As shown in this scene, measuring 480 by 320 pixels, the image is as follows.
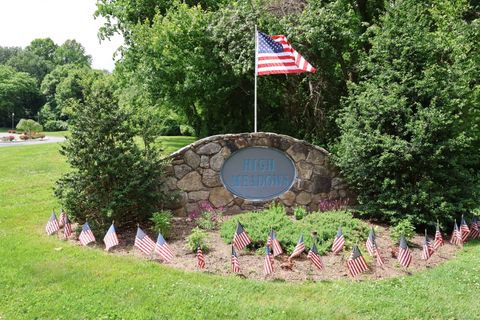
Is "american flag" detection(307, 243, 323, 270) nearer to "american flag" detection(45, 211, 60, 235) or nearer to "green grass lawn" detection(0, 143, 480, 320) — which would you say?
"green grass lawn" detection(0, 143, 480, 320)

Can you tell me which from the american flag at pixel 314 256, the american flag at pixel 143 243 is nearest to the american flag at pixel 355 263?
the american flag at pixel 314 256

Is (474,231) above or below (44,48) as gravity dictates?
below

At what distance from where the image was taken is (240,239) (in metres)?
6.07

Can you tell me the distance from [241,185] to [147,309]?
3.95 m

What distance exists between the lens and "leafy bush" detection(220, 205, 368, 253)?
20.7 feet

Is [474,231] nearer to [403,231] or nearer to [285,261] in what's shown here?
[403,231]

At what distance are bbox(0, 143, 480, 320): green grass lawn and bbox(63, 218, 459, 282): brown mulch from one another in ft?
0.69

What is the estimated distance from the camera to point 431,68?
768 cm

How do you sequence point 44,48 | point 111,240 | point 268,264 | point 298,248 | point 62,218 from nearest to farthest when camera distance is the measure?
1. point 268,264
2. point 298,248
3. point 111,240
4. point 62,218
5. point 44,48

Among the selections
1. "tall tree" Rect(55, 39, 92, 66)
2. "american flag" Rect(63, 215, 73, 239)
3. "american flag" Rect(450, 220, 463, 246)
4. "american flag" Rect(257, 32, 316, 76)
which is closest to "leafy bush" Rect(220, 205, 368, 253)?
"american flag" Rect(450, 220, 463, 246)

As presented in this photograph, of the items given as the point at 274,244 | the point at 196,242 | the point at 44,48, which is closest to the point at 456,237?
the point at 274,244

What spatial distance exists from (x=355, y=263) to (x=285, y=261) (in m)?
0.93

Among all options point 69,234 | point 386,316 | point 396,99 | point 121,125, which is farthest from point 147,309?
point 396,99

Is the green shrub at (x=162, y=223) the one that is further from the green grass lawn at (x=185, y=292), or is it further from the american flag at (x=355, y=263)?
the american flag at (x=355, y=263)
